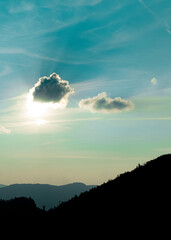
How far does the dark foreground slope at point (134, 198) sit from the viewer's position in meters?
32.6

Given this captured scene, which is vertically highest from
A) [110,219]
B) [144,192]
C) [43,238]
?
[144,192]

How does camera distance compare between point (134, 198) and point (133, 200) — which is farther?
point (134, 198)

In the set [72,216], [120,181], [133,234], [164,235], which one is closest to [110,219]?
[133,234]

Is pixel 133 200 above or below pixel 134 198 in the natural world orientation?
below

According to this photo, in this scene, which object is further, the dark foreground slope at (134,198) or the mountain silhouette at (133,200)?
the dark foreground slope at (134,198)

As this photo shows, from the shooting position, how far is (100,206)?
43.5m

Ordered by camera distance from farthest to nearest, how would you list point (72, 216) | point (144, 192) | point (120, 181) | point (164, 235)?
point (120, 181) → point (72, 216) → point (144, 192) → point (164, 235)

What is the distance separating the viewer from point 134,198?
37.8m

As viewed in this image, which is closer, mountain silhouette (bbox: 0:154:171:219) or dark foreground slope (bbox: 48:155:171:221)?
mountain silhouette (bbox: 0:154:171:219)

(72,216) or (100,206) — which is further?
(72,216)

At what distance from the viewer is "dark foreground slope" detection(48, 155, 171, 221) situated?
3262 cm

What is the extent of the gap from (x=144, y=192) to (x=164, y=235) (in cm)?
1276

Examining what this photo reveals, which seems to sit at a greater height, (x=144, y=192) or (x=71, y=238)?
(x=144, y=192)

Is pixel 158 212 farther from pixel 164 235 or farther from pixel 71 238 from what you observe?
pixel 71 238
